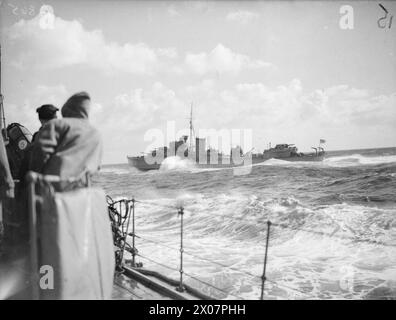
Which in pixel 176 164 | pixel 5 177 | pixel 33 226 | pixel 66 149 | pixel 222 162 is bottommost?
pixel 176 164

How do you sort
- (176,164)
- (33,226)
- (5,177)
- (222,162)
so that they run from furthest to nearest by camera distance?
(176,164) < (222,162) < (5,177) < (33,226)

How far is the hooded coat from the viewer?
1.84 metres

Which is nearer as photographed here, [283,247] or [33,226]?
[33,226]

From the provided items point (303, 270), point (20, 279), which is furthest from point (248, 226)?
point (20, 279)

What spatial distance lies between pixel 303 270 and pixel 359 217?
→ 252 inches

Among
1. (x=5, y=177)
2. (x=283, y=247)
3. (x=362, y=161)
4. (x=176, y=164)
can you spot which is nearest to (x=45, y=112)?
(x=5, y=177)

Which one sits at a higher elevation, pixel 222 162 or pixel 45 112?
pixel 45 112

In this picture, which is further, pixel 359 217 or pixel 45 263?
pixel 359 217

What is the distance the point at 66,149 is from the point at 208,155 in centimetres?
6220

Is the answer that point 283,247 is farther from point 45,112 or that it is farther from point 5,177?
point 5,177

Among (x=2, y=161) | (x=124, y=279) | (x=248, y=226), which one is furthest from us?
(x=248, y=226)

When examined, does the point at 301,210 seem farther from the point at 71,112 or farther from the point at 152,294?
the point at 71,112

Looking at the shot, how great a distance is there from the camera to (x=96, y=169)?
1.99 metres

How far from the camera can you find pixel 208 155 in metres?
64.0
